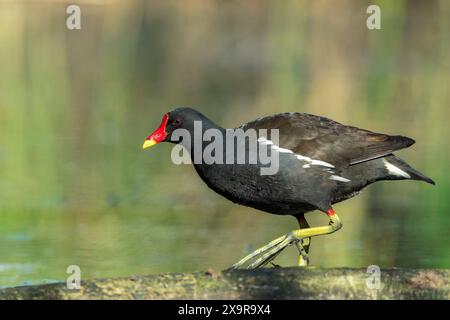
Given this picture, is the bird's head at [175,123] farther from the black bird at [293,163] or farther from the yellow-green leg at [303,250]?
the yellow-green leg at [303,250]

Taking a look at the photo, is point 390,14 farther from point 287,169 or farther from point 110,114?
point 287,169

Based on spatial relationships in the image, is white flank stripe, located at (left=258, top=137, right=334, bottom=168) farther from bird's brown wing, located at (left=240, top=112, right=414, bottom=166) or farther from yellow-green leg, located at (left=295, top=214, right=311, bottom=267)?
yellow-green leg, located at (left=295, top=214, right=311, bottom=267)

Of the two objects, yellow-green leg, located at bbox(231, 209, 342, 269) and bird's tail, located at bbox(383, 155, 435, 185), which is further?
bird's tail, located at bbox(383, 155, 435, 185)

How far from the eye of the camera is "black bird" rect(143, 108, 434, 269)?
627cm

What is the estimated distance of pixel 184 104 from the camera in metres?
15.3

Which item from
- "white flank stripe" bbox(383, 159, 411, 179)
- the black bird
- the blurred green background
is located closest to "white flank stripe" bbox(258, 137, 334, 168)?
the black bird

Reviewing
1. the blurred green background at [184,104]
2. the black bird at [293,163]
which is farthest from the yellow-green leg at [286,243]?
the blurred green background at [184,104]

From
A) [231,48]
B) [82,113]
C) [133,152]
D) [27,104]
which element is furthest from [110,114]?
[231,48]

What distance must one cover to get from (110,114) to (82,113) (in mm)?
439

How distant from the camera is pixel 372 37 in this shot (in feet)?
76.1

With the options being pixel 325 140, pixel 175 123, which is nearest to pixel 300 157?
pixel 325 140

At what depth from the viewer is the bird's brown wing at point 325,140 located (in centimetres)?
648

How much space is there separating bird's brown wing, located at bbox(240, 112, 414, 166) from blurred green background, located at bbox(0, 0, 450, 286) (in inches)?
58.8

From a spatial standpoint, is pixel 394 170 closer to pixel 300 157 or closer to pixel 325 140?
pixel 325 140
